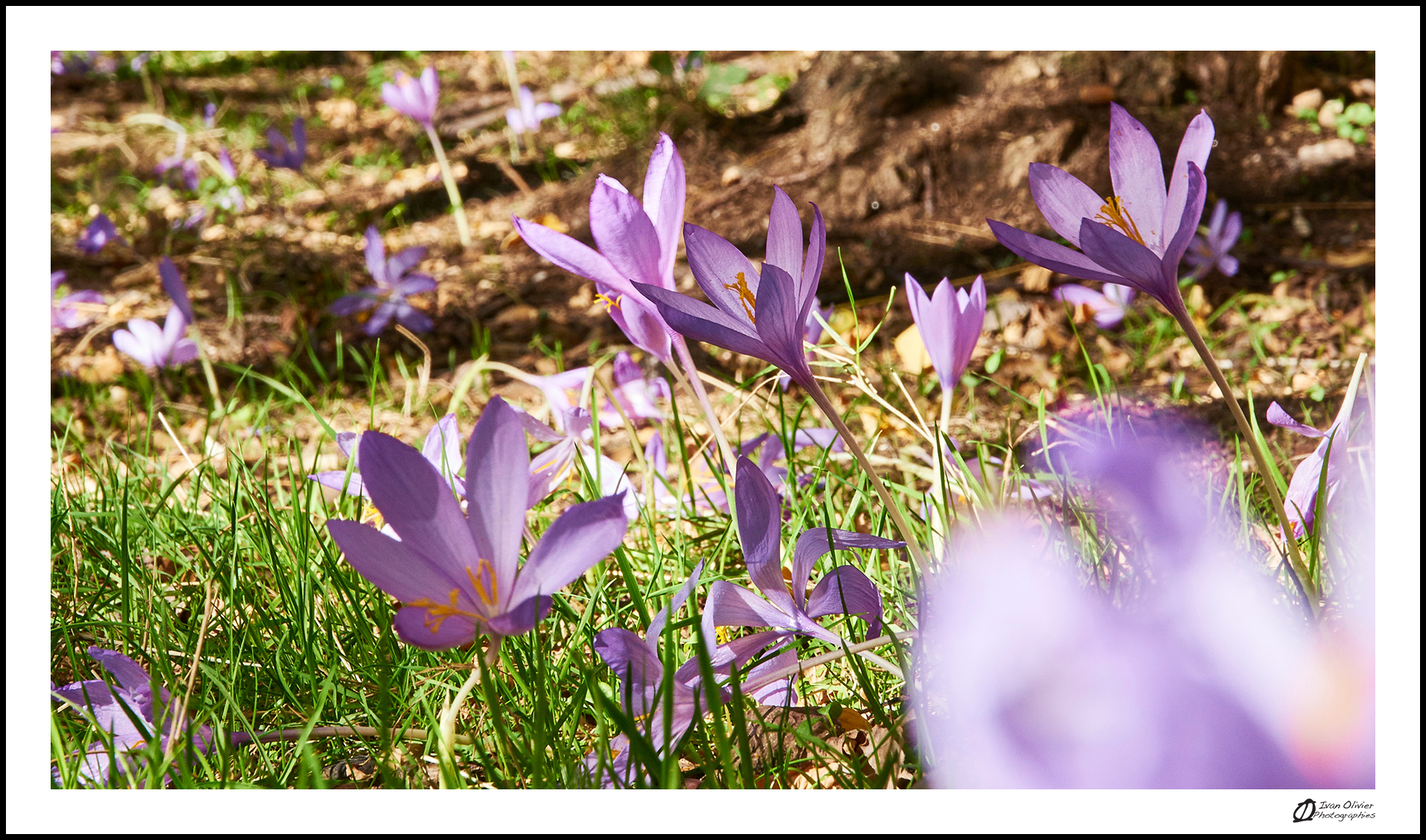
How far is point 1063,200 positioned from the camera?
20.0 inches

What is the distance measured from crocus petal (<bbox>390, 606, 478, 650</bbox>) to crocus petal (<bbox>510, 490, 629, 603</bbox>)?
1.4 inches

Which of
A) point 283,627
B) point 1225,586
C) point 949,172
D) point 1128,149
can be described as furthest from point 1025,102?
point 1225,586

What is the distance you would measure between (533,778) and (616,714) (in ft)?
0.42

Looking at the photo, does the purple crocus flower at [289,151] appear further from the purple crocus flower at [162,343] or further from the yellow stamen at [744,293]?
the yellow stamen at [744,293]

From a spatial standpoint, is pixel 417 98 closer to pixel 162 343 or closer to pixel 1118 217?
pixel 162 343

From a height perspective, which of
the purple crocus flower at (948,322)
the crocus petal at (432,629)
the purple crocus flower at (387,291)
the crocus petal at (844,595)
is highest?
the purple crocus flower at (387,291)

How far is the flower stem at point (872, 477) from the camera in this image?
46 centimetres

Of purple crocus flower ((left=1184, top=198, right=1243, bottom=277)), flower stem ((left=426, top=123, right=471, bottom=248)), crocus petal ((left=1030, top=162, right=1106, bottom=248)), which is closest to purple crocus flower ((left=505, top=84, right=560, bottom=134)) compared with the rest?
flower stem ((left=426, top=123, right=471, bottom=248))

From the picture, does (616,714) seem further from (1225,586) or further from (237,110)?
(237,110)

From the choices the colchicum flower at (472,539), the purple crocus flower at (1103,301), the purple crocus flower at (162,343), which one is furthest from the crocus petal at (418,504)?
the purple crocus flower at (1103,301)

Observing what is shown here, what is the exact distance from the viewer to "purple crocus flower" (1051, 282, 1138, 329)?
1.41m

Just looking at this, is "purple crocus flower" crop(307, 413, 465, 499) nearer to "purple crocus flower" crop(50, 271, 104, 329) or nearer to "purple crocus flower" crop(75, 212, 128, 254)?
"purple crocus flower" crop(50, 271, 104, 329)

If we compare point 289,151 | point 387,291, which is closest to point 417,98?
point 289,151

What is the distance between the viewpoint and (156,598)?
2.53 ft
